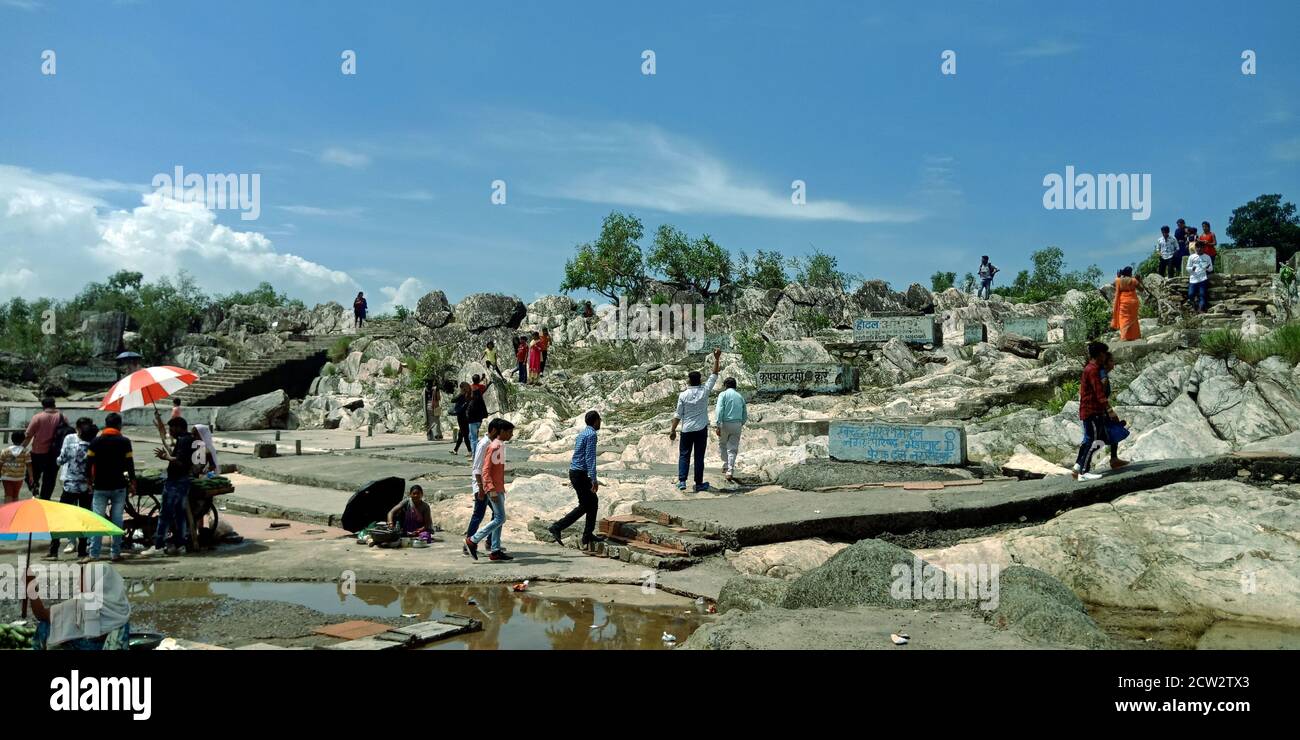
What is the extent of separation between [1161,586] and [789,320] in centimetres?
2095

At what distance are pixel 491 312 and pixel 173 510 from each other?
901 inches

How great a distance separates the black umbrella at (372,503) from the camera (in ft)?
33.4

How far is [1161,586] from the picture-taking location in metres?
6.83

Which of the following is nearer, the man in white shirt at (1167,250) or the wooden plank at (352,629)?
the wooden plank at (352,629)

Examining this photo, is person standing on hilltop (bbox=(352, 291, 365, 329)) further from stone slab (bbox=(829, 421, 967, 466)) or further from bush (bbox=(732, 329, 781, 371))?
stone slab (bbox=(829, 421, 967, 466))

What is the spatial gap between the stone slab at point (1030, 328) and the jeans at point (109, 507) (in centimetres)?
2088

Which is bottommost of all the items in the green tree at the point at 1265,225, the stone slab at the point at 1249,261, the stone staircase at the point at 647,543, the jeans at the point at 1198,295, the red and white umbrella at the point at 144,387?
the stone staircase at the point at 647,543

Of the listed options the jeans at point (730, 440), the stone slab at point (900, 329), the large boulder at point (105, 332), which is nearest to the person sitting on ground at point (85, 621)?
the jeans at point (730, 440)

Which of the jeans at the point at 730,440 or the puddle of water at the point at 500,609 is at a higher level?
the jeans at the point at 730,440

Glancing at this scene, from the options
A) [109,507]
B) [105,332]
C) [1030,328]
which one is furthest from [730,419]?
[105,332]

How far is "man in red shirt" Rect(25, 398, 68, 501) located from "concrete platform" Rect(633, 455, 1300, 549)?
23.6ft

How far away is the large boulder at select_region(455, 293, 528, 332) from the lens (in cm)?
3130

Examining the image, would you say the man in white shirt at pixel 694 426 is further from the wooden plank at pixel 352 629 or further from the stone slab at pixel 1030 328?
the stone slab at pixel 1030 328
